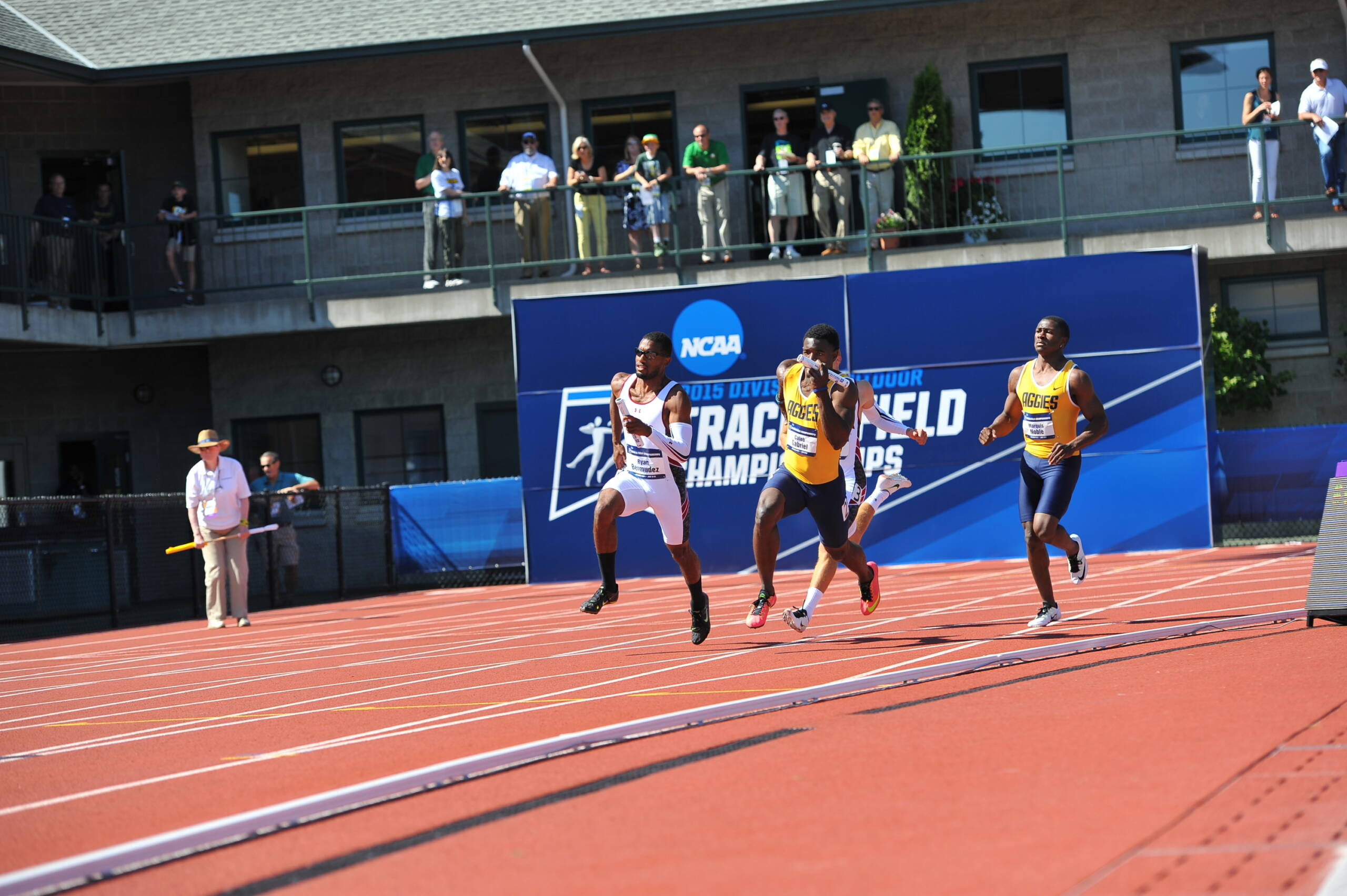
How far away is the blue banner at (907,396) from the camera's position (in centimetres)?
1880

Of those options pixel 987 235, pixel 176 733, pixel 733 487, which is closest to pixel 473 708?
pixel 176 733

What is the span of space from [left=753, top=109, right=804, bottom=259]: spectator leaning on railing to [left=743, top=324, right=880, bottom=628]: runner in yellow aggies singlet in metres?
10.5

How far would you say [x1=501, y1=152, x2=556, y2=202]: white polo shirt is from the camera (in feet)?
73.1

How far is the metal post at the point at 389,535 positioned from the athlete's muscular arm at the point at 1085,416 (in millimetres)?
13095

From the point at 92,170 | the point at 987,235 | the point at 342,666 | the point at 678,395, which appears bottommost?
the point at 342,666

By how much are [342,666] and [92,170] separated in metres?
17.0

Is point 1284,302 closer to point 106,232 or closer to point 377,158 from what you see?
point 377,158

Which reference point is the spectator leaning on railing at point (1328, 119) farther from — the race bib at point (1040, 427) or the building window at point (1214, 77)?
the race bib at point (1040, 427)

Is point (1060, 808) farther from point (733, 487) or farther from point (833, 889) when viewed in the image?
point (733, 487)

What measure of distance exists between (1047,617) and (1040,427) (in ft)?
4.32

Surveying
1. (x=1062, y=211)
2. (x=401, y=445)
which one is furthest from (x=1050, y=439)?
(x=401, y=445)

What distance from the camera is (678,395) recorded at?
10.7 m

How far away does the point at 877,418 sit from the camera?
11.6 meters

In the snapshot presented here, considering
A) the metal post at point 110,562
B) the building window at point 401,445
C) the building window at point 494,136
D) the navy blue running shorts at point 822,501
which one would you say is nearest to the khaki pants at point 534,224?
the building window at point 494,136
